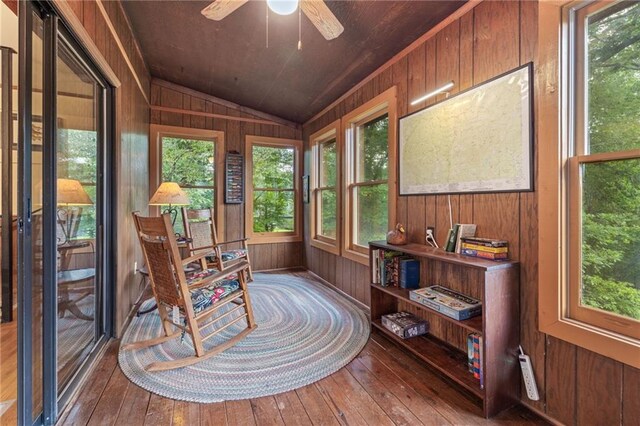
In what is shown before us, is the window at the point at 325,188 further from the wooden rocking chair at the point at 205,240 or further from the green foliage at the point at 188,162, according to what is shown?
the green foliage at the point at 188,162

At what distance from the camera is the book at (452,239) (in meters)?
1.86

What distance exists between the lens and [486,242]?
165cm

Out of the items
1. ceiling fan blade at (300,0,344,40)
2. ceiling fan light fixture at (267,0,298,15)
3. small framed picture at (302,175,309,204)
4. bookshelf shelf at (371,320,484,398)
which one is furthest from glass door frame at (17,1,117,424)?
small framed picture at (302,175,309,204)

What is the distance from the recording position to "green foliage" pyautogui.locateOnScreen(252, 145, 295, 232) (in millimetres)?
4449

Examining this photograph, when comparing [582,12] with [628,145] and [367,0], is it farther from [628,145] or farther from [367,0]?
[367,0]

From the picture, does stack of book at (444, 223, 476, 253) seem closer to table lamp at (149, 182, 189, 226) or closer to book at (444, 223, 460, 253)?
book at (444, 223, 460, 253)

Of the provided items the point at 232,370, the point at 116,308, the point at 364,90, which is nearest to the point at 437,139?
the point at 364,90

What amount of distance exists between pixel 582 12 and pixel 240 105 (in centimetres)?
385

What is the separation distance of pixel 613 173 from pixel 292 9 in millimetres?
1706

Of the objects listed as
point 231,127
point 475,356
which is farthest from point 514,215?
point 231,127

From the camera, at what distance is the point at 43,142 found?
1.35 m

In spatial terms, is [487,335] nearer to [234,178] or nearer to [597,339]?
[597,339]

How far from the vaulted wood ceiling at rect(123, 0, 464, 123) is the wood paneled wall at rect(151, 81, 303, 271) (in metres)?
0.24

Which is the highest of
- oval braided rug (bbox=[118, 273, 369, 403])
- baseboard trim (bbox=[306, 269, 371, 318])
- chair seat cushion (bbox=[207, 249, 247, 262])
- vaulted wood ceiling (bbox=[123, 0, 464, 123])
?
vaulted wood ceiling (bbox=[123, 0, 464, 123])
